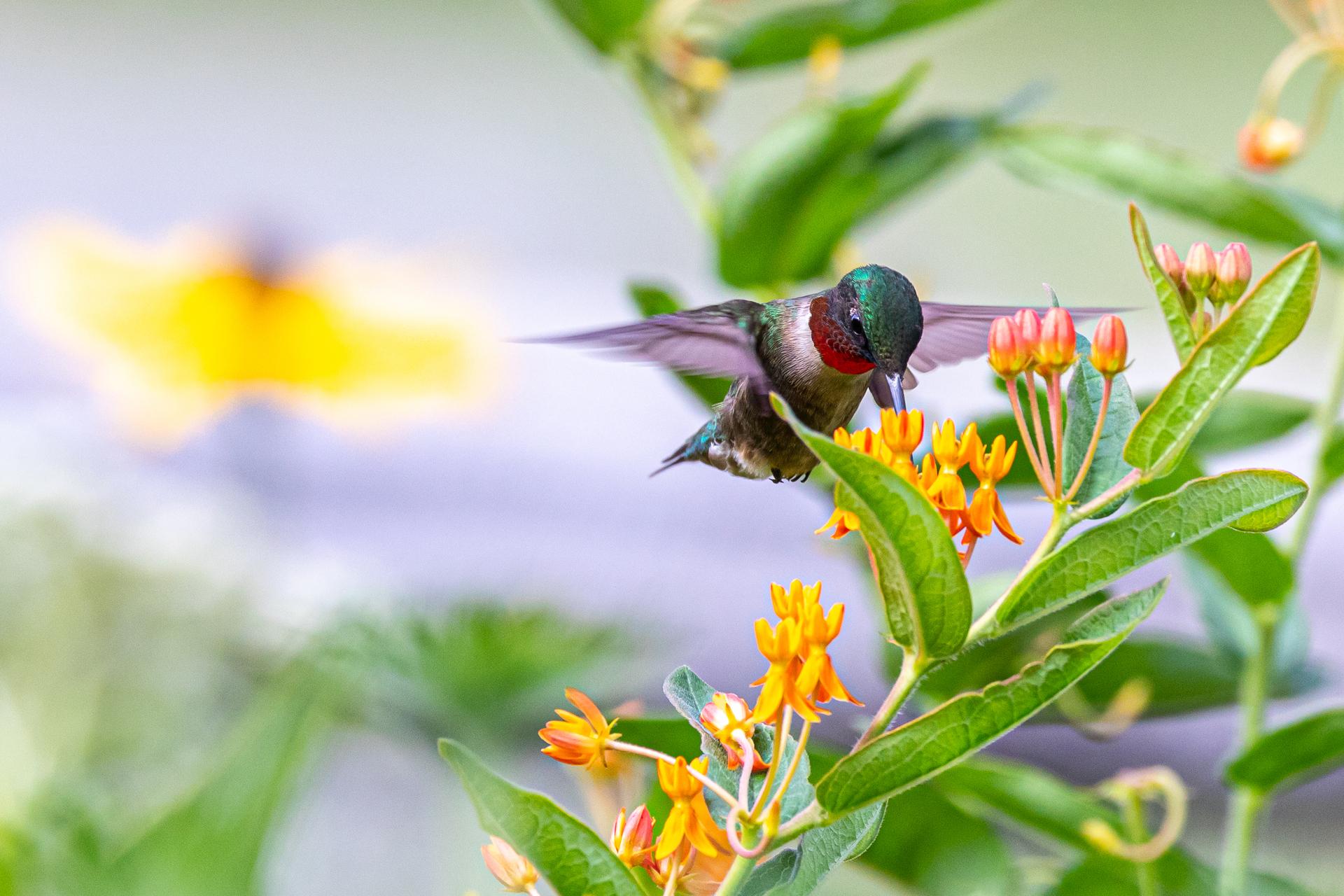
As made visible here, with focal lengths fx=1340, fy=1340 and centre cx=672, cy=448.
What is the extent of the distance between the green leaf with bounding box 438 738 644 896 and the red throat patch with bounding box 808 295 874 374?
5.8 inches

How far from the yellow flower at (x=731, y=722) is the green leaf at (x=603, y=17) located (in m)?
0.36

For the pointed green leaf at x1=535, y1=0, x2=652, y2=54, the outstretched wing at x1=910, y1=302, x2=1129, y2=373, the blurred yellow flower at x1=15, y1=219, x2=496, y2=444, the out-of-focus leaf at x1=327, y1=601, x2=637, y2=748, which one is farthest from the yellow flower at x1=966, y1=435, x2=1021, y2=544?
the blurred yellow flower at x1=15, y1=219, x2=496, y2=444

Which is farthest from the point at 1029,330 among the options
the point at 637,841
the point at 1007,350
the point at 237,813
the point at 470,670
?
the point at 470,670

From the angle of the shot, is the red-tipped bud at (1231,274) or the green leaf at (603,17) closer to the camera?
the red-tipped bud at (1231,274)

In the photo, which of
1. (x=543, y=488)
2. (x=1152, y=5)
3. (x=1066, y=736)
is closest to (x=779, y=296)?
(x=1066, y=736)

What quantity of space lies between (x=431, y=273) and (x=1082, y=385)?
4.47ft

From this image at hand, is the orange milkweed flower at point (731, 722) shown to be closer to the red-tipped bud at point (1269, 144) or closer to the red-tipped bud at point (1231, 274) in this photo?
the red-tipped bud at point (1231, 274)

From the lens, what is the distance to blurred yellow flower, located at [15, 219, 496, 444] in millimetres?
1363

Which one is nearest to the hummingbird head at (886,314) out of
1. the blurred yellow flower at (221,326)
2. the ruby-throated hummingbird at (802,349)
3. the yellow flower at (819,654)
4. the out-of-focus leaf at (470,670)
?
the ruby-throated hummingbird at (802,349)

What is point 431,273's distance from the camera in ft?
5.06

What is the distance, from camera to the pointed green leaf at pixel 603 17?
509 mm

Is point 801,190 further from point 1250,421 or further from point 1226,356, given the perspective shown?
point 1226,356

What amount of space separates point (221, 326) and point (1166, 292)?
130 cm

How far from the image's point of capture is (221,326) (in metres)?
1.39
